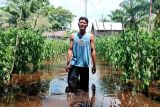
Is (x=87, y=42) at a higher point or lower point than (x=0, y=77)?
higher

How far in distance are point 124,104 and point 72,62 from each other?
4.95ft

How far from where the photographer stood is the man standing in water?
7934mm

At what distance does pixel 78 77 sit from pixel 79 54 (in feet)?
1.82

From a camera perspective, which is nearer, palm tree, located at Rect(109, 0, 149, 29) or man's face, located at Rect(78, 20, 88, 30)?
man's face, located at Rect(78, 20, 88, 30)

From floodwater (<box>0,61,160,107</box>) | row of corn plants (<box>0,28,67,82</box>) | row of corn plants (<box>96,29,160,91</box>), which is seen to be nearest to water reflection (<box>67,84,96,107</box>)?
floodwater (<box>0,61,160,107</box>)

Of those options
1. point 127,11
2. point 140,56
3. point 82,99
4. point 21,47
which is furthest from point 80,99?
point 127,11

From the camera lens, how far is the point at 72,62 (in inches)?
319

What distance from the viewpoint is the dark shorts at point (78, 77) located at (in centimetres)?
805

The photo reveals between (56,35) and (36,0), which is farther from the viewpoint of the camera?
(56,35)

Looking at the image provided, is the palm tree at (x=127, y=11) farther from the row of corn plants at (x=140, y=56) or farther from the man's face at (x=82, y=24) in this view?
the man's face at (x=82, y=24)

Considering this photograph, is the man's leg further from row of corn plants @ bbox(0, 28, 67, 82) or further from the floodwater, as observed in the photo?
row of corn plants @ bbox(0, 28, 67, 82)

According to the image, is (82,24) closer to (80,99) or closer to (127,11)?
(80,99)

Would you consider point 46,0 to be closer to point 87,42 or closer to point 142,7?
point 142,7

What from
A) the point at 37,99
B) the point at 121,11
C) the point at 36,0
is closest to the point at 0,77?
the point at 37,99
